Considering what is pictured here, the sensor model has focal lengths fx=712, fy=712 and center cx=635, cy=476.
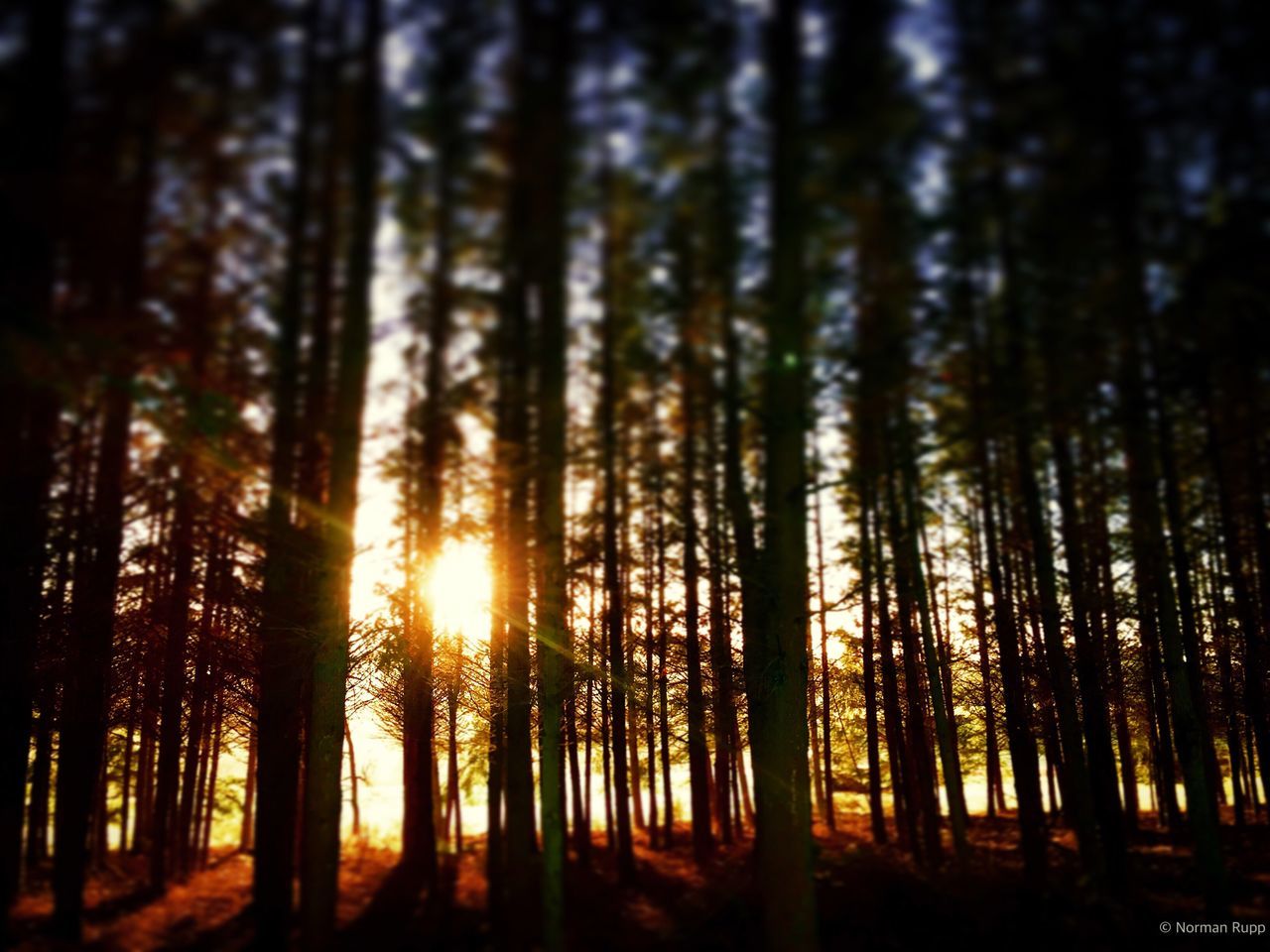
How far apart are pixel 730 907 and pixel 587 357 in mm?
9597

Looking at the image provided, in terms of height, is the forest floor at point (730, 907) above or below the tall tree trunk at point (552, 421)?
below

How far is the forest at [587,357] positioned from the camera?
625 cm

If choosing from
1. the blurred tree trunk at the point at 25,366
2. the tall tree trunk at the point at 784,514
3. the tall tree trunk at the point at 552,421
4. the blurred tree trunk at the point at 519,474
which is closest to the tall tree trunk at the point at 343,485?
the blurred tree trunk at the point at 519,474

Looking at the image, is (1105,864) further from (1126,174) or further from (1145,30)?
(1145,30)

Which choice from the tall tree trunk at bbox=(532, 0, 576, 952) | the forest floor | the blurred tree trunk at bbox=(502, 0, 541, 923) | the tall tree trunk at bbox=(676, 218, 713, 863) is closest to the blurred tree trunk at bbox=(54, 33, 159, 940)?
the forest floor

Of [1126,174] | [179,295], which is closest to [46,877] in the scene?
[179,295]

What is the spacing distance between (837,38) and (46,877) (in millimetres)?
20315

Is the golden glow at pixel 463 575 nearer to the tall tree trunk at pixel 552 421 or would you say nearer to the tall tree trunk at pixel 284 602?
the tall tree trunk at pixel 552 421

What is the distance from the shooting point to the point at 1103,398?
627 cm

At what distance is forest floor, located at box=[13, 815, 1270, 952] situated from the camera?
10141 mm

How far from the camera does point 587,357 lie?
10.8m

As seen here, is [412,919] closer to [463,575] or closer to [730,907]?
[730,907]

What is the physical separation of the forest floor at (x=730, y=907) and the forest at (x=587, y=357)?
113mm

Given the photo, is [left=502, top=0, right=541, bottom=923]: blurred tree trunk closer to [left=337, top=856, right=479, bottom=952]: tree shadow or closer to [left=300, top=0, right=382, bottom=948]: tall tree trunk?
[left=337, top=856, right=479, bottom=952]: tree shadow
